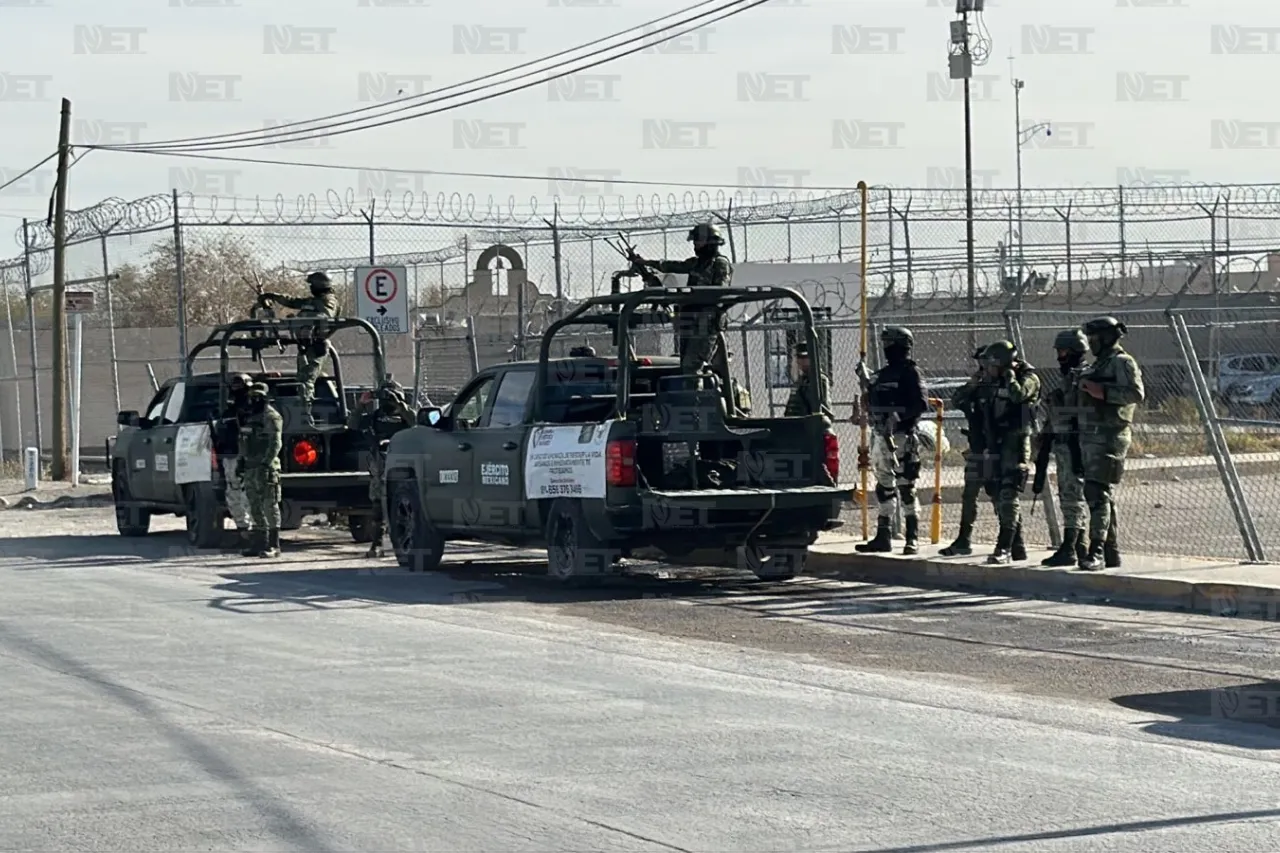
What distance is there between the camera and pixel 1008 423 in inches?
555

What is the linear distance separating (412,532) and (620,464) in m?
3.33

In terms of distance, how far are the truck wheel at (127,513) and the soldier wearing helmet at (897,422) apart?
881 centimetres

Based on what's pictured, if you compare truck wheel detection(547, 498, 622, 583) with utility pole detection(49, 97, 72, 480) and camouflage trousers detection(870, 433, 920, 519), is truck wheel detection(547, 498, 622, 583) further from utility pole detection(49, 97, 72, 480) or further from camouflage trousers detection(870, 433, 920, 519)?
utility pole detection(49, 97, 72, 480)

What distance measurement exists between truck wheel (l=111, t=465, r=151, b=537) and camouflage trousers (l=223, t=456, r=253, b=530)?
108 inches

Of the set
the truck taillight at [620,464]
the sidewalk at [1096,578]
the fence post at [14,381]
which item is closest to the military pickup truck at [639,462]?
the truck taillight at [620,464]

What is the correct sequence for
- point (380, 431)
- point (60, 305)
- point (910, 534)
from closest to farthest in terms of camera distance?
1. point (910, 534)
2. point (380, 431)
3. point (60, 305)

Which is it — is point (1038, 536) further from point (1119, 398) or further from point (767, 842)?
point (767, 842)

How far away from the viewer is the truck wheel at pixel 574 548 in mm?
13727

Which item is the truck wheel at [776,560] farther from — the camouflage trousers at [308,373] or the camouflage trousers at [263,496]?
the camouflage trousers at [308,373]

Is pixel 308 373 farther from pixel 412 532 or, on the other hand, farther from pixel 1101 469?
pixel 1101 469

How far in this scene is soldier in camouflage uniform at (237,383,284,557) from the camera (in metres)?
16.9

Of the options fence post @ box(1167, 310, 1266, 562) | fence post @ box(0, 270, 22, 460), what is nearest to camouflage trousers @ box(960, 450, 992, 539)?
fence post @ box(1167, 310, 1266, 562)

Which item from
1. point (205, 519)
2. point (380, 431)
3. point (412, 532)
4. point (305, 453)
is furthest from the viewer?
point (205, 519)

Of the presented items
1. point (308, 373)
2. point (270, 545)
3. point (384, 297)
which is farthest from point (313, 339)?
point (384, 297)
